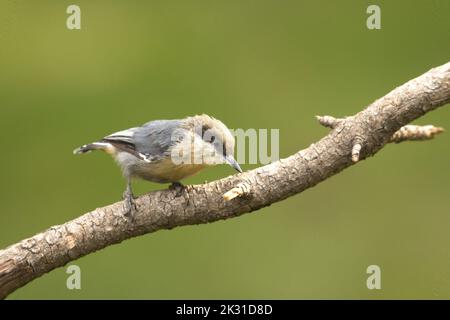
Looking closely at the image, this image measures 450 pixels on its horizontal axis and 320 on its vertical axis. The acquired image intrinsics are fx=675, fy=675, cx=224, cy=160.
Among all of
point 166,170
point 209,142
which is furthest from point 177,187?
point 209,142

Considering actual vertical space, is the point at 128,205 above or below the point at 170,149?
below

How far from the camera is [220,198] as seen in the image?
2041 mm

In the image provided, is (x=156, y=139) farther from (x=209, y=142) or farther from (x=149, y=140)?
(x=209, y=142)

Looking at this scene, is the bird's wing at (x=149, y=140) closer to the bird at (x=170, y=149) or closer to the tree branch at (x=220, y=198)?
the bird at (x=170, y=149)

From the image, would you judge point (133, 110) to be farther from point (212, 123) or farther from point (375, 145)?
point (375, 145)

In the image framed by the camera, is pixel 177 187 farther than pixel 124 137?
No

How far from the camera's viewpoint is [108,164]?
4023 mm

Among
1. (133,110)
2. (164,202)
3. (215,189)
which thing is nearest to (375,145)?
(215,189)

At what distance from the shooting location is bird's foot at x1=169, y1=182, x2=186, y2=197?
2076 millimetres

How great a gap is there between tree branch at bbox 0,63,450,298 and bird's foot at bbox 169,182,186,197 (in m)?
0.01

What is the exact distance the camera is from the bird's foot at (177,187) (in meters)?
2.08

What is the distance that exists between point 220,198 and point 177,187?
15cm

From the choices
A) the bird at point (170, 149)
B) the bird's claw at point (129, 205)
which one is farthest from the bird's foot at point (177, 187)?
the bird's claw at point (129, 205)

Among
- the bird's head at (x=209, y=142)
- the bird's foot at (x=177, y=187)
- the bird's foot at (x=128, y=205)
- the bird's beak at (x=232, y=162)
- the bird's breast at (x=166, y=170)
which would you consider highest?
the bird's head at (x=209, y=142)
